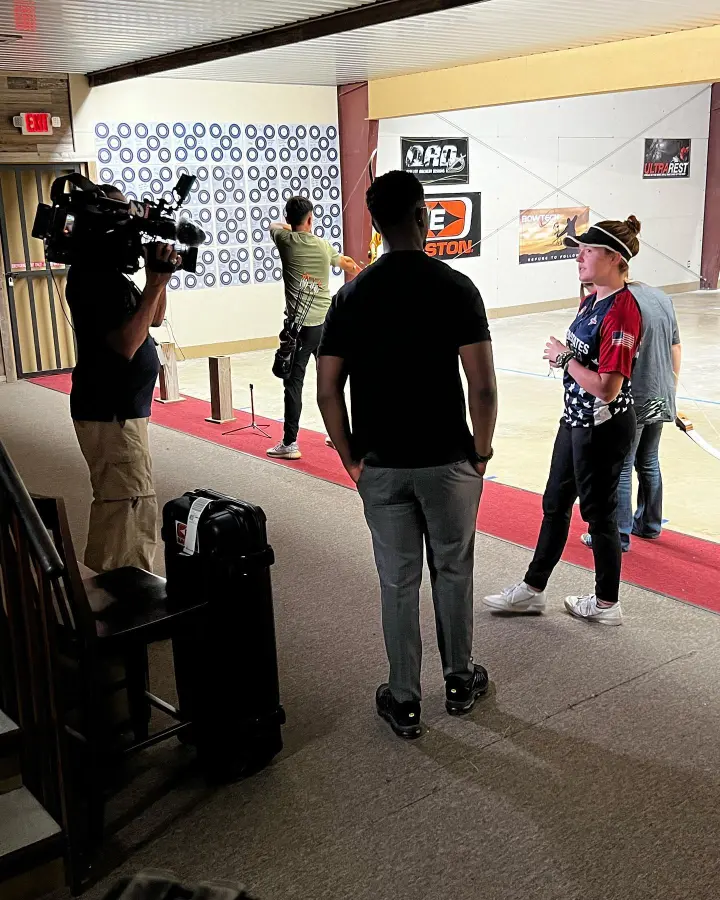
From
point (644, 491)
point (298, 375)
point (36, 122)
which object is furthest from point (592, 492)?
point (36, 122)

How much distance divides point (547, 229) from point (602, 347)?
35.4ft

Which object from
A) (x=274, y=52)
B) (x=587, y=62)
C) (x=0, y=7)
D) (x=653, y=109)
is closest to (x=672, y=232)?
(x=653, y=109)

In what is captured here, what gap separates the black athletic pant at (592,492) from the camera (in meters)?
3.12

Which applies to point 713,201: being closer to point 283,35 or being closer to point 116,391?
point 283,35

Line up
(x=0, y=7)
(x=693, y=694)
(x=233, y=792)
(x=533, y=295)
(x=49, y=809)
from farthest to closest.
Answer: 1. (x=533, y=295)
2. (x=0, y=7)
3. (x=693, y=694)
4. (x=233, y=792)
5. (x=49, y=809)

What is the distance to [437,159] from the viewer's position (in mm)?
11812

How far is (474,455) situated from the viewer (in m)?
2.55

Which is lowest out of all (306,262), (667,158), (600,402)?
(600,402)

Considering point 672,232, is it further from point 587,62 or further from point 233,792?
point 233,792

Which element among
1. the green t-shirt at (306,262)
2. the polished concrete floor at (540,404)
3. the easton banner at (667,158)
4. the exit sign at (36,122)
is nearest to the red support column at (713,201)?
the easton banner at (667,158)

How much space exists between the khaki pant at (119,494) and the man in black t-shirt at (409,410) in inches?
38.7

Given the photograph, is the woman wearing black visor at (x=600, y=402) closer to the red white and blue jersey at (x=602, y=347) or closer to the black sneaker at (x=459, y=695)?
the red white and blue jersey at (x=602, y=347)

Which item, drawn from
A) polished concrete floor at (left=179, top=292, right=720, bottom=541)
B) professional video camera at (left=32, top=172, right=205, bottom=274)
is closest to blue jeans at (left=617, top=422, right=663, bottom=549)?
polished concrete floor at (left=179, top=292, right=720, bottom=541)

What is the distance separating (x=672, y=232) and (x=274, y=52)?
9.12 meters
